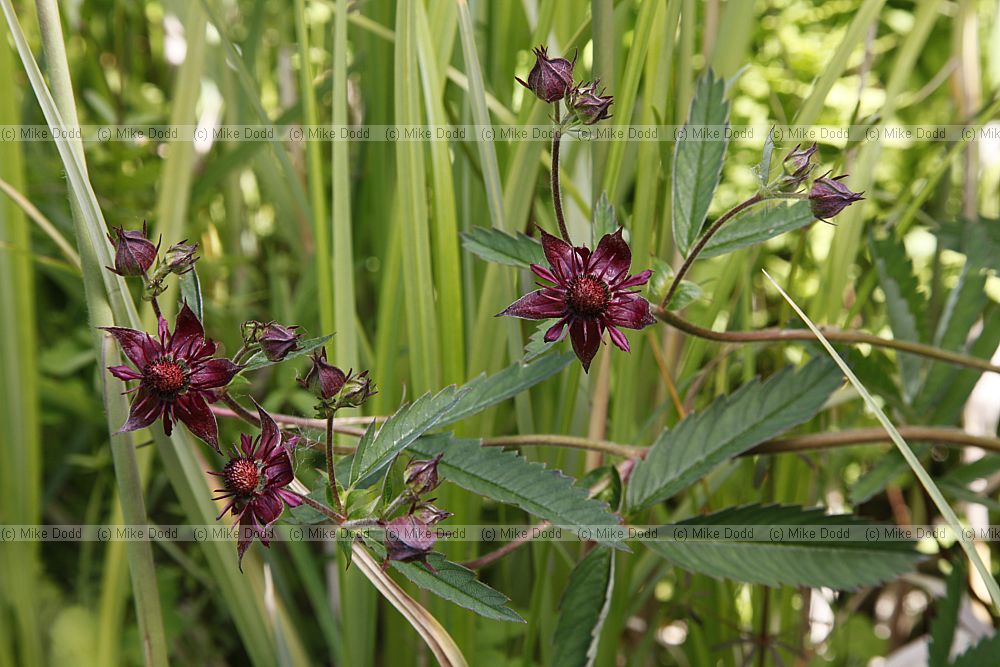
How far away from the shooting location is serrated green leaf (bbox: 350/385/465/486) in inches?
16.0

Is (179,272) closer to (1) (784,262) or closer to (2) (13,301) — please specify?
(2) (13,301)

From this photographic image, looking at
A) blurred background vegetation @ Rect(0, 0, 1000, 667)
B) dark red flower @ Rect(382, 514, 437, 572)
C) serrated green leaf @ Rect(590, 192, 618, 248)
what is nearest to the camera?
dark red flower @ Rect(382, 514, 437, 572)

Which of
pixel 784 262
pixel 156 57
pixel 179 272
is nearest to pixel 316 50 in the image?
pixel 156 57

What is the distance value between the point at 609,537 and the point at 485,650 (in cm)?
30

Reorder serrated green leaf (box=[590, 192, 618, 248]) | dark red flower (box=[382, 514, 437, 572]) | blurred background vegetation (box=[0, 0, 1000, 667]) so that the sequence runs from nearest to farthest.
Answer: dark red flower (box=[382, 514, 437, 572]) → serrated green leaf (box=[590, 192, 618, 248]) → blurred background vegetation (box=[0, 0, 1000, 667])

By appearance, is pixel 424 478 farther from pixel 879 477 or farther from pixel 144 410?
pixel 879 477

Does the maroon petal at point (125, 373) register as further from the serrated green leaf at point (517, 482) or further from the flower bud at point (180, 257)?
the serrated green leaf at point (517, 482)

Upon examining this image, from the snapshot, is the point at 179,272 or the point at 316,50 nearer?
the point at 179,272

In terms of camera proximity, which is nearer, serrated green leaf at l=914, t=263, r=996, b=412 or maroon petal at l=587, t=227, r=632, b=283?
maroon petal at l=587, t=227, r=632, b=283

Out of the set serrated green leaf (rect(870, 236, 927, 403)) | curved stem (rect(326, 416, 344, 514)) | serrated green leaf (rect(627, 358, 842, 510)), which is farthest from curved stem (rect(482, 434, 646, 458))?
serrated green leaf (rect(870, 236, 927, 403))

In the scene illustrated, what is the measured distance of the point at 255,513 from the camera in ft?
1.25

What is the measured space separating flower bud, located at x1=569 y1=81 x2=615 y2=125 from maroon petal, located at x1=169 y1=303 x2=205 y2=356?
21cm

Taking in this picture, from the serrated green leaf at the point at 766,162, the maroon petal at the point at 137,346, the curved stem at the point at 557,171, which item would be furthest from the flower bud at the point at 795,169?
the maroon petal at the point at 137,346

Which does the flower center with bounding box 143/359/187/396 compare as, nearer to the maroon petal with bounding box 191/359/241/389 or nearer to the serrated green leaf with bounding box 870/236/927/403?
the maroon petal with bounding box 191/359/241/389
